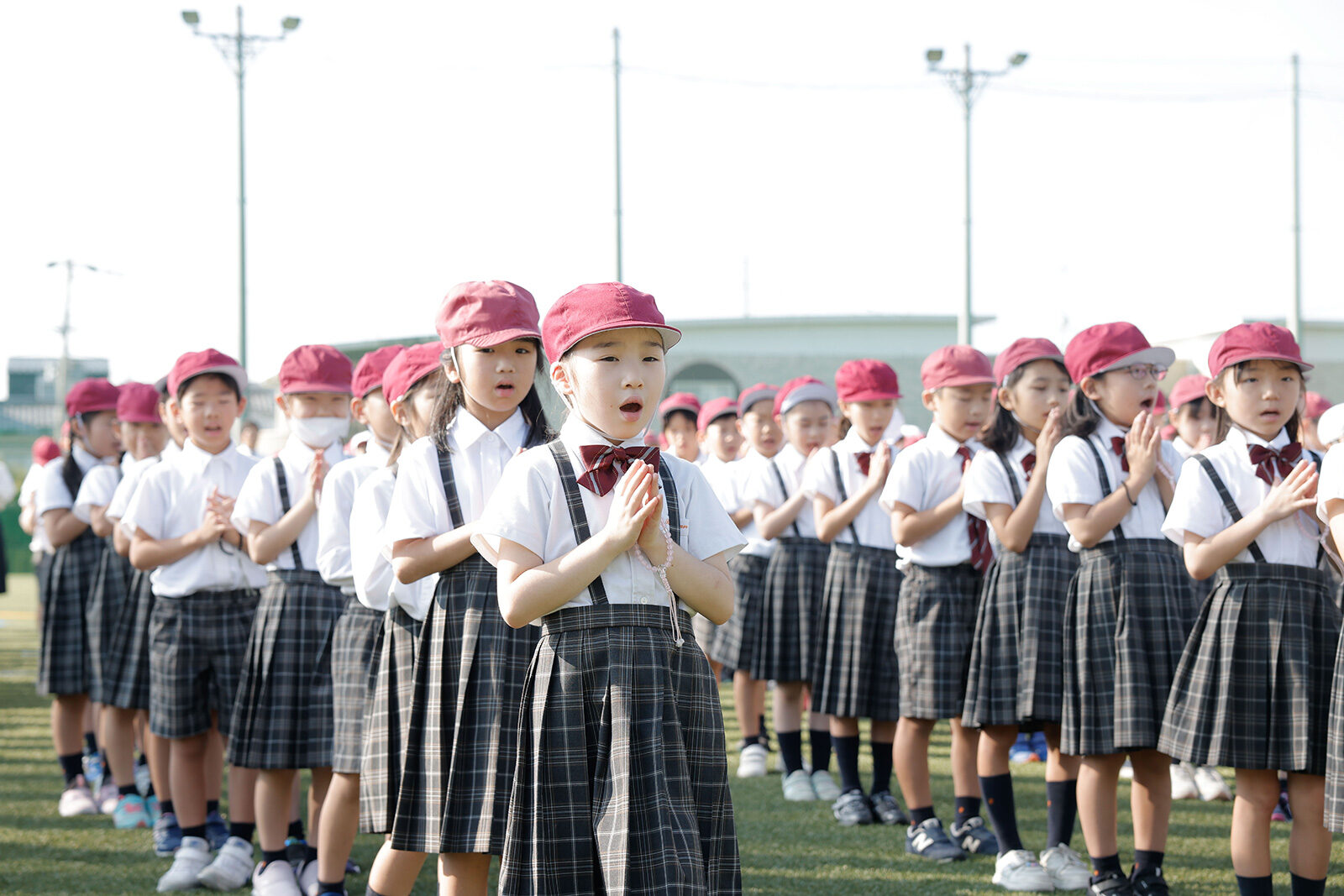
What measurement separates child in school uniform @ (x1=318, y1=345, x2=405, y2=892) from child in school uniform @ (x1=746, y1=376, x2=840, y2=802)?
264cm

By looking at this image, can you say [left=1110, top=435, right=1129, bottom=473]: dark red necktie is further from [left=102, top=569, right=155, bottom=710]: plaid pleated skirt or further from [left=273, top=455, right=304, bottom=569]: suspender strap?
[left=102, top=569, right=155, bottom=710]: plaid pleated skirt

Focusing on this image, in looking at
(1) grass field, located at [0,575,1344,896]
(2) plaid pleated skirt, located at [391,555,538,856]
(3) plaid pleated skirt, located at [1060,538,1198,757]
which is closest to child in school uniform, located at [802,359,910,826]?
(1) grass field, located at [0,575,1344,896]

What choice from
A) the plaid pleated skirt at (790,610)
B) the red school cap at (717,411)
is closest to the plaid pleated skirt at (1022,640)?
the plaid pleated skirt at (790,610)

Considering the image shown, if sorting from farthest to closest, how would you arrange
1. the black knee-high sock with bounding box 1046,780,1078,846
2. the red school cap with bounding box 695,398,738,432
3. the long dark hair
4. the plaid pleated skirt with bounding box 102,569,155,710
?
the red school cap with bounding box 695,398,738,432
the plaid pleated skirt with bounding box 102,569,155,710
the black knee-high sock with bounding box 1046,780,1078,846
the long dark hair

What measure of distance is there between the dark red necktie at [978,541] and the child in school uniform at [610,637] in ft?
8.65

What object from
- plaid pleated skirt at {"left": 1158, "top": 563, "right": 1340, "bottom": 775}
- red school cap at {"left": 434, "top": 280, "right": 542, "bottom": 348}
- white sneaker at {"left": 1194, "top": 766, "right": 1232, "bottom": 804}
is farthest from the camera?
white sneaker at {"left": 1194, "top": 766, "right": 1232, "bottom": 804}

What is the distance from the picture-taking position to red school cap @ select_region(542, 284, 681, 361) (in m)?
2.40

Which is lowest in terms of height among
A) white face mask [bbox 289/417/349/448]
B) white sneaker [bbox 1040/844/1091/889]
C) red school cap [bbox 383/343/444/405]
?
white sneaker [bbox 1040/844/1091/889]

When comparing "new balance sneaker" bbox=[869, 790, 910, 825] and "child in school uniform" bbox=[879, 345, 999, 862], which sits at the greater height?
"child in school uniform" bbox=[879, 345, 999, 862]

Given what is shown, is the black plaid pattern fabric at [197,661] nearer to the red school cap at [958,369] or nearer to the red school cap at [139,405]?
the red school cap at [139,405]

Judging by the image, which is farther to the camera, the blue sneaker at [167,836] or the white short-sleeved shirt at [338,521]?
the blue sneaker at [167,836]

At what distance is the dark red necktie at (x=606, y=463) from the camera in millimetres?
2451

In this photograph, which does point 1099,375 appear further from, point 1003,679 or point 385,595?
point 385,595

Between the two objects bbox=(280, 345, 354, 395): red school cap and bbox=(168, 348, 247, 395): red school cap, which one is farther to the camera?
bbox=(168, 348, 247, 395): red school cap
